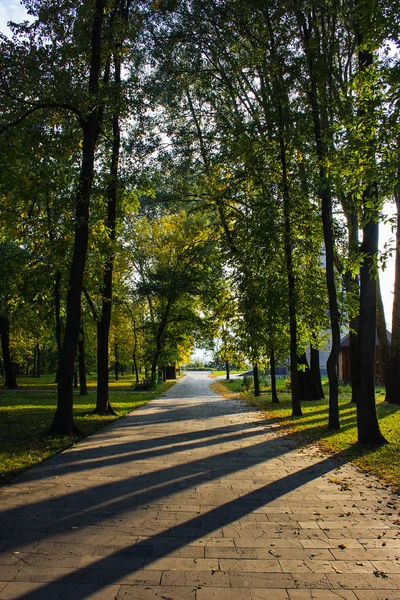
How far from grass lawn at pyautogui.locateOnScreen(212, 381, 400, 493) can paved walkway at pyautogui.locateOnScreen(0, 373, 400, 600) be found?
1.89ft

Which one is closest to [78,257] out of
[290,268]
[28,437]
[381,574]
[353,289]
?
[28,437]

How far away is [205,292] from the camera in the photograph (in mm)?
26625

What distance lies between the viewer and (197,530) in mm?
4652

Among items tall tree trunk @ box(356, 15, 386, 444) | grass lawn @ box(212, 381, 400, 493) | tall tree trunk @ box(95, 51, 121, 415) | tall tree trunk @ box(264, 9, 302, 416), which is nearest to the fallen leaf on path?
grass lawn @ box(212, 381, 400, 493)

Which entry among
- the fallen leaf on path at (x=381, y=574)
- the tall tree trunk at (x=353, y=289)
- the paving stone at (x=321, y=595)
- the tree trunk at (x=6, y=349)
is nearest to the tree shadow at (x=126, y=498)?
the paving stone at (x=321, y=595)

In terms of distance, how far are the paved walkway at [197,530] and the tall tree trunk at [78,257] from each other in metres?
2.37

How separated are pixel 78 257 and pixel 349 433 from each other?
7463 millimetres

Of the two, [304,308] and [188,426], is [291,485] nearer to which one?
[188,426]

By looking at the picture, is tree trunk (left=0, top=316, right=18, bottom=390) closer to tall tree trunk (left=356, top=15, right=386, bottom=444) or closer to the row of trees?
the row of trees

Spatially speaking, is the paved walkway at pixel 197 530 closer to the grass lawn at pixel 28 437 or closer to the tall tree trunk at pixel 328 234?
the grass lawn at pixel 28 437

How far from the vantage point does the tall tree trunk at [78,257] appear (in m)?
10.6

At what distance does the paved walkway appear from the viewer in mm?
3465

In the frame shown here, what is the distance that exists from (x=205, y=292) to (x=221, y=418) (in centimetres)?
1258

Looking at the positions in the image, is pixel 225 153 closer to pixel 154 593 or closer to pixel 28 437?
pixel 28 437
